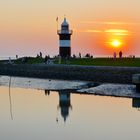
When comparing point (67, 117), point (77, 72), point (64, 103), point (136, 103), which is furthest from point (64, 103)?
point (77, 72)

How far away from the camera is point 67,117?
107 ft

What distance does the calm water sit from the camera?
2645 centimetres

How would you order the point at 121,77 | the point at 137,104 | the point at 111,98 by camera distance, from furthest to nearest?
the point at 121,77
the point at 111,98
the point at 137,104

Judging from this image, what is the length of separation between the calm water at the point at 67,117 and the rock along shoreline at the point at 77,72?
6.02 m

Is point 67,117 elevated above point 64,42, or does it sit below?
below

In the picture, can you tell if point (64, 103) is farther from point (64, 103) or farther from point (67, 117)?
point (67, 117)

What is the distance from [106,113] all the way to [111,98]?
7253mm

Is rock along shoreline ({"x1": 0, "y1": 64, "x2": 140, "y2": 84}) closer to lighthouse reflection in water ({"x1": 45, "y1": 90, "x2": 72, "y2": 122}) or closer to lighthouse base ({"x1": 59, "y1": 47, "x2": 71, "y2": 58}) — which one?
lighthouse reflection in water ({"x1": 45, "y1": 90, "x2": 72, "y2": 122})

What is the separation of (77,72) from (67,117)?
881 inches

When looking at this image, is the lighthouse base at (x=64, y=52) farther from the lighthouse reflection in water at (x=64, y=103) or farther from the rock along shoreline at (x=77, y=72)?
the lighthouse reflection in water at (x=64, y=103)

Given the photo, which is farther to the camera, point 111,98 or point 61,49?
point 61,49

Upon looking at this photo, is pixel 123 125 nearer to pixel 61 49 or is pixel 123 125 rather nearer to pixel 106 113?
pixel 106 113

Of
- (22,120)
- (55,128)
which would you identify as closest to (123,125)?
(55,128)

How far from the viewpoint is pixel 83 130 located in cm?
2761
